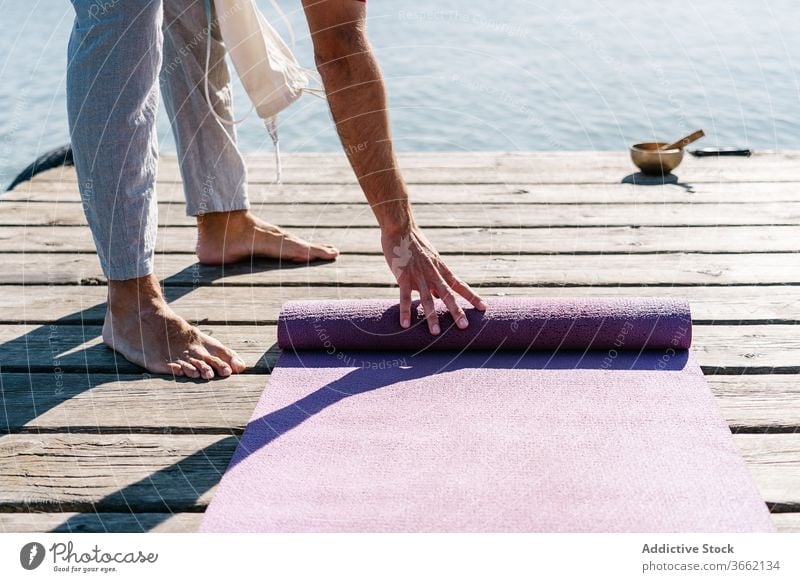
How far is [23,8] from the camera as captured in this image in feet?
27.3

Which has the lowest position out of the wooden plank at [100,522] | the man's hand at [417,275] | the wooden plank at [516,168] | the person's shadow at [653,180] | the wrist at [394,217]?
the wooden plank at [516,168]

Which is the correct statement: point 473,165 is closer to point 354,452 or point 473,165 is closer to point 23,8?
point 354,452

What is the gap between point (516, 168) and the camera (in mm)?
3068

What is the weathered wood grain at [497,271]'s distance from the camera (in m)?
2.17

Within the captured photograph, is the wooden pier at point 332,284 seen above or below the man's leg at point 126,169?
below

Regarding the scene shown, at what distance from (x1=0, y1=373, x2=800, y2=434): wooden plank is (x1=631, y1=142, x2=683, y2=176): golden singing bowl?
1306mm

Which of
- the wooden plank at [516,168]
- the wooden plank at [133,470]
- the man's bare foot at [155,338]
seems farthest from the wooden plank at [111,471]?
the wooden plank at [516,168]

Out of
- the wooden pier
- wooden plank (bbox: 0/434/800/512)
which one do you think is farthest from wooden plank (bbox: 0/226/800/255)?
wooden plank (bbox: 0/434/800/512)

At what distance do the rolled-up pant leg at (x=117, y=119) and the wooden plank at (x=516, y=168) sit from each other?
1218mm

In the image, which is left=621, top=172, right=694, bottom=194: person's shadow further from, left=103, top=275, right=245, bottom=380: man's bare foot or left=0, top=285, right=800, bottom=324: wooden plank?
left=103, top=275, right=245, bottom=380: man's bare foot

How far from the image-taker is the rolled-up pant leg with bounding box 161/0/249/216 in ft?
7.17
